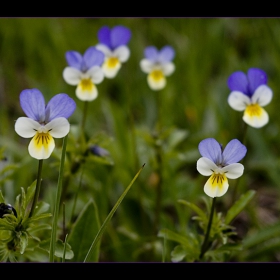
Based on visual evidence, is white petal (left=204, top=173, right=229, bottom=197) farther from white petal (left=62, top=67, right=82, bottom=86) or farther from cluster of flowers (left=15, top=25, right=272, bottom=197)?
white petal (left=62, top=67, right=82, bottom=86)

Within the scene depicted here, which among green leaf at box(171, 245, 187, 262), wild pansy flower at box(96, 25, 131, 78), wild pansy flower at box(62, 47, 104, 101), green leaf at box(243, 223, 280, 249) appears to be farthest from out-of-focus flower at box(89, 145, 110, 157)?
green leaf at box(243, 223, 280, 249)

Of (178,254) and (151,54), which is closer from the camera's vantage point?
(178,254)

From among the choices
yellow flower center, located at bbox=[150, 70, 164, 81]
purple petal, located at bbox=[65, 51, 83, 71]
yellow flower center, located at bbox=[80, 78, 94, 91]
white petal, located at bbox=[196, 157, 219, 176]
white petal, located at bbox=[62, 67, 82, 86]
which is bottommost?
white petal, located at bbox=[196, 157, 219, 176]

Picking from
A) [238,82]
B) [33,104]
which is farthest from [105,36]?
[33,104]

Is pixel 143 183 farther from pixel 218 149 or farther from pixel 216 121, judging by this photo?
pixel 218 149

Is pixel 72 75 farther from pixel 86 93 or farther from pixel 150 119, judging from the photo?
pixel 150 119

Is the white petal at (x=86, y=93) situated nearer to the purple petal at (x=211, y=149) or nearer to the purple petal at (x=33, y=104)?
the purple petal at (x=33, y=104)
